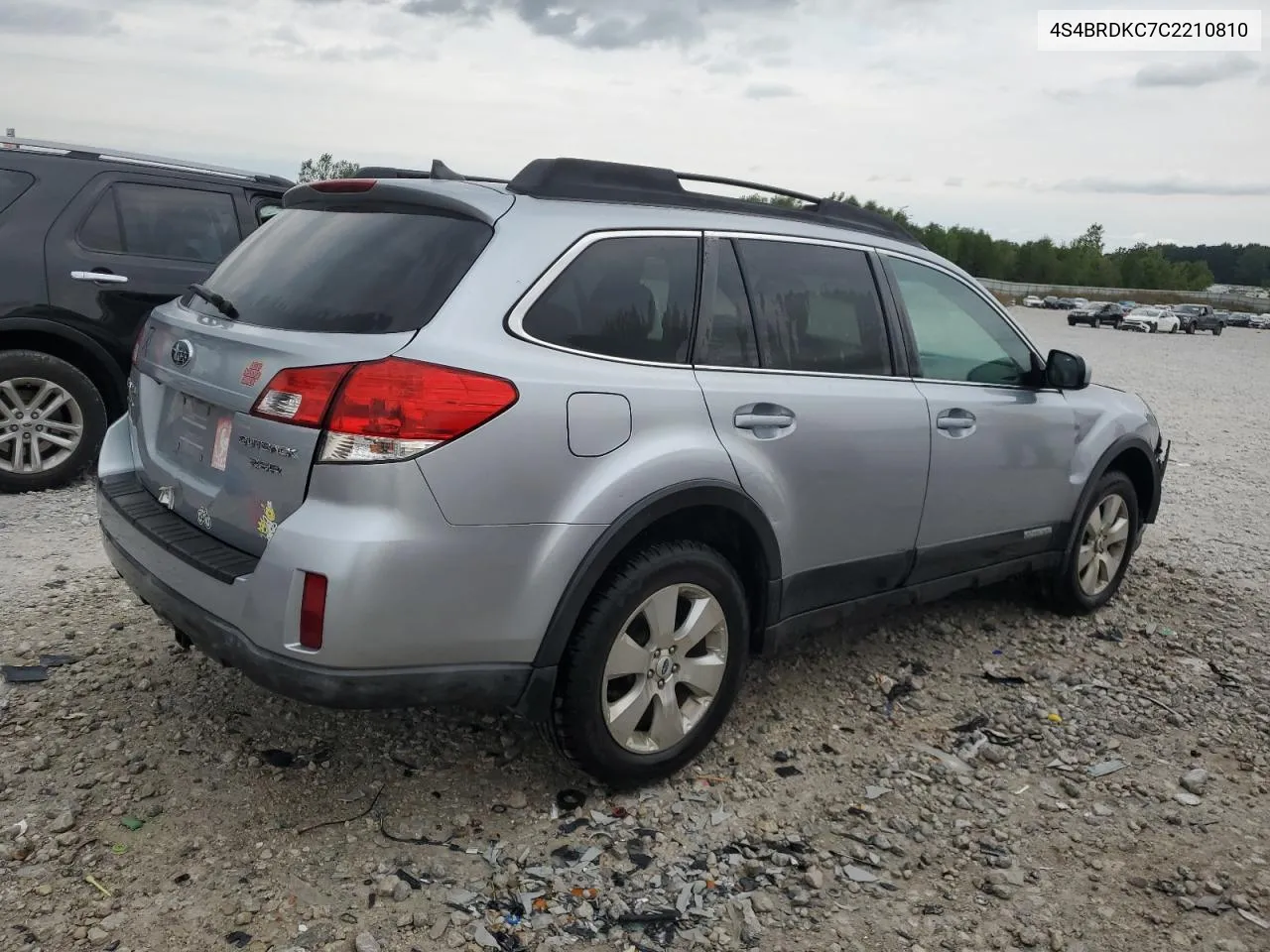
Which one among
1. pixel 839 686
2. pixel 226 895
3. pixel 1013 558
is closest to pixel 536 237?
pixel 226 895

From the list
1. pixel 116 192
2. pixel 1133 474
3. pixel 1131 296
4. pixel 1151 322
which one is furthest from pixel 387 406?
pixel 1131 296

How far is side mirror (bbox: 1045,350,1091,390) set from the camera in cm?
466

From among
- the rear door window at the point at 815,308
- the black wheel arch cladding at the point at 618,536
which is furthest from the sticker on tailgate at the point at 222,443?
the rear door window at the point at 815,308

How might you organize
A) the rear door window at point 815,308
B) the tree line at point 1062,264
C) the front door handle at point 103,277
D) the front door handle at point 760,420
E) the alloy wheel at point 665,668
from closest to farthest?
the alloy wheel at point 665,668
the front door handle at point 760,420
the rear door window at point 815,308
the front door handle at point 103,277
the tree line at point 1062,264

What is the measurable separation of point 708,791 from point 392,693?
1179 millimetres

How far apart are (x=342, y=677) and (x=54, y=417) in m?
4.63

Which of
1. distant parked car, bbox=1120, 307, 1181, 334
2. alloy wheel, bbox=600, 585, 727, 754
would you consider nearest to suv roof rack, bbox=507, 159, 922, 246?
alloy wheel, bbox=600, 585, 727, 754

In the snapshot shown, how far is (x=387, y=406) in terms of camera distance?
8.63 feet

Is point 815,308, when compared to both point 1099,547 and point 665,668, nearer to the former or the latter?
point 665,668

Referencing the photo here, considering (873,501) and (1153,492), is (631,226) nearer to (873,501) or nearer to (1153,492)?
(873,501)

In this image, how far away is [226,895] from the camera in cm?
275

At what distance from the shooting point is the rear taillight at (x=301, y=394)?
2.68 m

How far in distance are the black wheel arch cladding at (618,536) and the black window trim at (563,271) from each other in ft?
1.26

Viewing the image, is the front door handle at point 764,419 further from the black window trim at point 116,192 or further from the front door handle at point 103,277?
the front door handle at point 103,277
